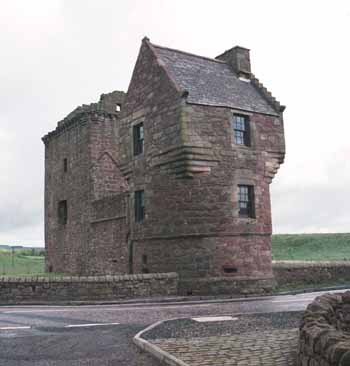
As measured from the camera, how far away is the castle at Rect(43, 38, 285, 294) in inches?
801

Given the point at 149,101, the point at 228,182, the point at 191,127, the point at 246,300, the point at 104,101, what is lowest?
the point at 246,300

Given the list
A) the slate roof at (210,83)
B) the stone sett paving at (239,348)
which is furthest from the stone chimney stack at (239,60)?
the stone sett paving at (239,348)

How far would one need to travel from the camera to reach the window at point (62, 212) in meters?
36.7

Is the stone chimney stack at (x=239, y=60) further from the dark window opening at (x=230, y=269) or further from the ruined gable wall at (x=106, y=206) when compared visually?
the dark window opening at (x=230, y=269)

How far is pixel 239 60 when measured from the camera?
24.9 m

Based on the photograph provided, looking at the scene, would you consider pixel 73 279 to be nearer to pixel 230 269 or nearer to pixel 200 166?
pixel 230 269

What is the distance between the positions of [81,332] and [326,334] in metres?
6.50

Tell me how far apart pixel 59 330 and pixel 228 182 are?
11.3 meters

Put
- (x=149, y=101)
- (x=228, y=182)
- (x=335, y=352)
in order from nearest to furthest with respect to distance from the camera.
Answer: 1. (x=335, y=352)
2. (x=228, y=182)
3. (x=149, y=101)

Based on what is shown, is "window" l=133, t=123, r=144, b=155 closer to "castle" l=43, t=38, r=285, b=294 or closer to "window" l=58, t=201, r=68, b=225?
"castle" l=43, t=38, r=285, b=294

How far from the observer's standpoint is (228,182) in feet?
68.7

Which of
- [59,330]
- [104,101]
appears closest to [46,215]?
[104,101]

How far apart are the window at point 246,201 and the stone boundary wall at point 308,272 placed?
11.3 ft

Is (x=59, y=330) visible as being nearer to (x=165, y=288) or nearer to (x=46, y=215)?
(x=165, y=288)
